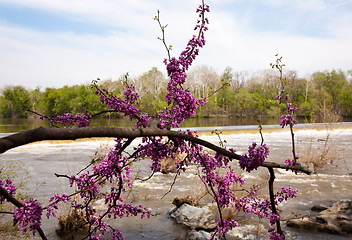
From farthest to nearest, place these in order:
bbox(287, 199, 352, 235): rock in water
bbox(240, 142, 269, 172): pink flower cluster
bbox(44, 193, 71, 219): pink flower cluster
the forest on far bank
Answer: the forest on far bank → bbox(287, 199, 352, 235): rock in water → bbox(240, 142, 269, 172): pink flower cluster → bbox(44, 193, 71, 219): pink flower cluster

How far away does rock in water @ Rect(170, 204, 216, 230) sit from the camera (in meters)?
5.51

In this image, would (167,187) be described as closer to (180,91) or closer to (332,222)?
(332,222)

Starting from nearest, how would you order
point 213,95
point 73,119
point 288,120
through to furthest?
1. point 73,119
2. point 288,120
3. point 213,95

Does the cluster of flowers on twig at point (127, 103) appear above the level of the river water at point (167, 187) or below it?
above

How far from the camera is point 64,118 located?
2641 mm

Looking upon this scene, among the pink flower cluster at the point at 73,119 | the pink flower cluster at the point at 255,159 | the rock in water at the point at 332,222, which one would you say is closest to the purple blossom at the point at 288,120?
the pink flower cluster at the point at 255,159

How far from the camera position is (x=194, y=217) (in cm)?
574

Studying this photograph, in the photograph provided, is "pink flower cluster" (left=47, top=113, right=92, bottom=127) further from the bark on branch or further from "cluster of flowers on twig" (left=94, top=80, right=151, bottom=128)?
the bark on branch

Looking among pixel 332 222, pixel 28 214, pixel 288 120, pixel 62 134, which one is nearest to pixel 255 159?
pixel 288 120

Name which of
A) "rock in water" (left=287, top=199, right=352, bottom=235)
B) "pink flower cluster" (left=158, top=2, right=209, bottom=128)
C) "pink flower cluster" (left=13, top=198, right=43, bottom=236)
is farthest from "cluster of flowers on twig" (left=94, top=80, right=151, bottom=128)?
"rock in water" (left=287, top=199, right=352, bottom=235)

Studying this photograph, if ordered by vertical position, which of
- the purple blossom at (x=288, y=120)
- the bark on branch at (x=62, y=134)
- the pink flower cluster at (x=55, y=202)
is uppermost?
the purple blossom at (x=288, y=120)

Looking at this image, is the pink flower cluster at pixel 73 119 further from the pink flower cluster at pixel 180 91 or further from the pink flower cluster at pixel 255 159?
the pink flower cluster at pixel 255 159

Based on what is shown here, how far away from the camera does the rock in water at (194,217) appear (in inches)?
217

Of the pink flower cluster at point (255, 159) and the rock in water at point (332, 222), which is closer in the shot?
the pink flower cluster at point (255, 159)
